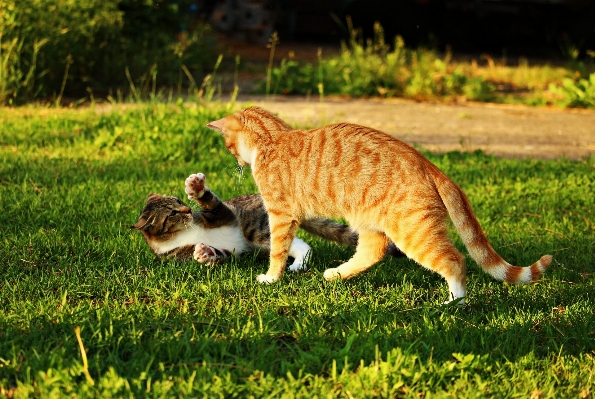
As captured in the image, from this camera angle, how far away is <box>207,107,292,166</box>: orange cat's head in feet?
15.7

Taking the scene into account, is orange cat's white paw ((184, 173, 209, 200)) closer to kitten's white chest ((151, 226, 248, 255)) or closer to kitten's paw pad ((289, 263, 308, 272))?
kitten's white chest ((151, 226, 248, 255))

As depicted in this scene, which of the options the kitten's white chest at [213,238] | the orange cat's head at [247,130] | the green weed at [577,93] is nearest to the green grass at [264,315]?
the kitten's white chest at [213,238]

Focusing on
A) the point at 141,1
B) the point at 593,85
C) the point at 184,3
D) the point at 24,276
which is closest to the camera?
the point at 24,276

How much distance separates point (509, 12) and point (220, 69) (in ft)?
24.5

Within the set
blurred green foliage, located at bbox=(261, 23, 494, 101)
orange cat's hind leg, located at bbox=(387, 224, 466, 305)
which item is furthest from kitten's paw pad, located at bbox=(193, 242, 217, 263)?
blurred green foliage, located at bbox=(261, 23, 494, 101)

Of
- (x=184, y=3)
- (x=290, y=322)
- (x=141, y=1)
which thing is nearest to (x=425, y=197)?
(x=290, y=322)

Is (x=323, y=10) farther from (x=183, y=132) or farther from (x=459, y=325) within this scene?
(x=459, y=325)

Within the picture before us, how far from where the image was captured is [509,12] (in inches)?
662

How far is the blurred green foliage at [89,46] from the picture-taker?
9.05 m

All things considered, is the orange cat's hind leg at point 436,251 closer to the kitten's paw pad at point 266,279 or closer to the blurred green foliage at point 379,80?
the kitten's paw pad at point 266,279

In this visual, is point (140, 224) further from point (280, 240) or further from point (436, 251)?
point (436, 251)

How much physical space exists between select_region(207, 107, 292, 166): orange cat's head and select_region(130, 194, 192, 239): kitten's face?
0.55m

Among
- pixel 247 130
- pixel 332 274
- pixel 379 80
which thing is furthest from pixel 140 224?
pixel 379 80

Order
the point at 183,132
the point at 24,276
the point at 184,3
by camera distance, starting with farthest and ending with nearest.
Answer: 1. the point at 184,3
2. the point at 183,132
3. the point at 24,276
